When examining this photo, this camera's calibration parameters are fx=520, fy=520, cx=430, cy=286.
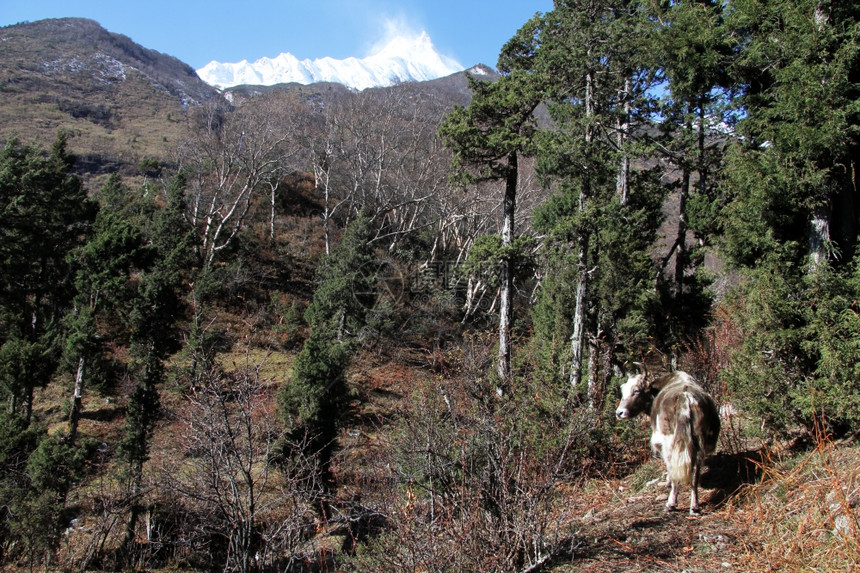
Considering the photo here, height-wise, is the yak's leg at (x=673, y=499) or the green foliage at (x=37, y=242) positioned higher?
the green foliage at (x=37, y=242)

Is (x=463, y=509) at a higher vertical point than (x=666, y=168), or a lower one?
lower

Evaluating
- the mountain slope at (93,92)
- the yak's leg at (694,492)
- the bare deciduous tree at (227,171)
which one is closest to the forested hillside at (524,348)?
the yak's leg at (694,492)

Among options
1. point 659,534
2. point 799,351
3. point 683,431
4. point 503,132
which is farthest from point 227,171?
point 659,534

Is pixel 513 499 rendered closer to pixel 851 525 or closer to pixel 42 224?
pixel 851 525

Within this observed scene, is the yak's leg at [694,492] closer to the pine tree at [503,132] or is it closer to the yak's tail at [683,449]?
the yak's tail at [683,449]

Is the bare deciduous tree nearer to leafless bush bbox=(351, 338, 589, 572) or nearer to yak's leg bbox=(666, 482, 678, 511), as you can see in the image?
leafless bush bbox=(351, 338, 589, 572)

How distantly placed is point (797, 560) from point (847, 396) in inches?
99.9

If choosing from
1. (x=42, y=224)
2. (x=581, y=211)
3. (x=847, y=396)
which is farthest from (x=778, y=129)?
(x=42, y=224)

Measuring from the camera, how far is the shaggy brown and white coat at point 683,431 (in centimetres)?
478

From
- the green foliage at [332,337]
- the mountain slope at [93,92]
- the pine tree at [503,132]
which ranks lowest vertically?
the green foliage at [332,337]

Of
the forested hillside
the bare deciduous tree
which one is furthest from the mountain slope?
the forested hillside

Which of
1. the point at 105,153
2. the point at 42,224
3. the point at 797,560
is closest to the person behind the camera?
the point at 797,560

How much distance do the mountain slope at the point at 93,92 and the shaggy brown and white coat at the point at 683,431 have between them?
51.8 m

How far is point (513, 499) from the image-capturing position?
13.8 feet
